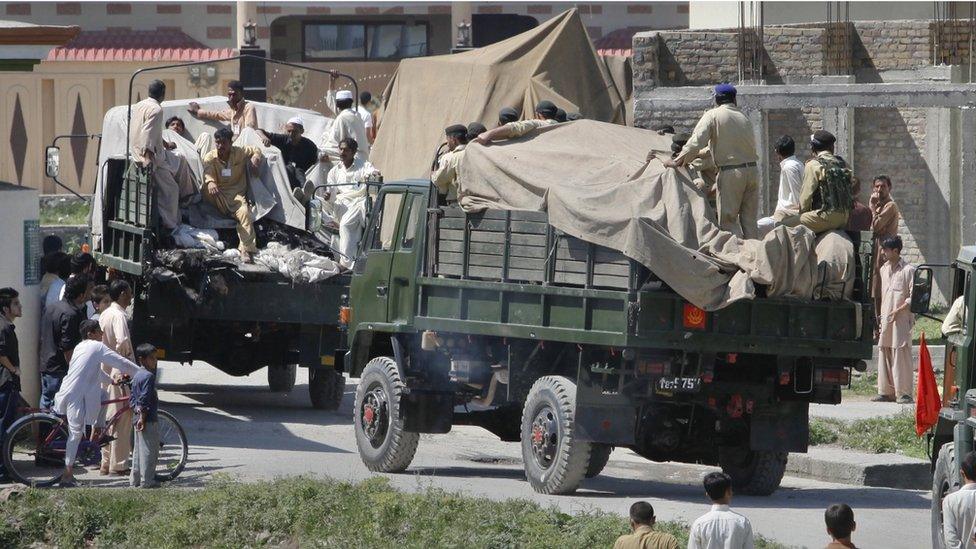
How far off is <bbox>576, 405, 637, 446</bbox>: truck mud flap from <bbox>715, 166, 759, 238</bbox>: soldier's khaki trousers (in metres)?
1.54

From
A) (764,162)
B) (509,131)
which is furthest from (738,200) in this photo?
(764,162)

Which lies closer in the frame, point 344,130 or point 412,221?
point 412,221

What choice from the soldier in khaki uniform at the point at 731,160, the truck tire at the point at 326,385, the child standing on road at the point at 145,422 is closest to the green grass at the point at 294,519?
the child standing on road at the point at 145,422

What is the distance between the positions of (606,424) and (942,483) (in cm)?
245

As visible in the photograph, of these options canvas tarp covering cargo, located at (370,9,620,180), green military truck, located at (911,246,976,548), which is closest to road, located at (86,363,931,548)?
green military truck, located at (911,246,976,548)

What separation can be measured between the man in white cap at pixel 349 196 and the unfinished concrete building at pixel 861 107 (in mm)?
7416

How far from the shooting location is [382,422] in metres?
13.4

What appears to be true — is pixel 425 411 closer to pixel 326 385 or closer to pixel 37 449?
pixel 37 449

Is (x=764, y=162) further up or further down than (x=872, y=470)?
further up

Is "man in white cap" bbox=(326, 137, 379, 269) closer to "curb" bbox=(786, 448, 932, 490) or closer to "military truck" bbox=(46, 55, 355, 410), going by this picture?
"military truck" bbox=(46, 55, 355, 410)

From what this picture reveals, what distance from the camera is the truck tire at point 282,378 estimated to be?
18.9 meters

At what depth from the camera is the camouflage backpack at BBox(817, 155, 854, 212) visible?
12062 millimetres

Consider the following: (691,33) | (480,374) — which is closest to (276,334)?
(480,374)

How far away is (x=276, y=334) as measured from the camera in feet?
55.7
